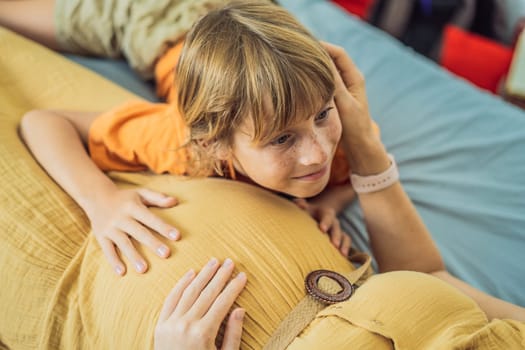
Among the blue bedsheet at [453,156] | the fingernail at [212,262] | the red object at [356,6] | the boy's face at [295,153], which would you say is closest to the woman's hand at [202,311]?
the fingernail at [212,262]

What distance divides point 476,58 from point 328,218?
1240 millimetres

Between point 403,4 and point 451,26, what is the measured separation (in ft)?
0.69

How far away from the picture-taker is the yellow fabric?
668 mm

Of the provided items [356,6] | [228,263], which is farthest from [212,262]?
[356,6]

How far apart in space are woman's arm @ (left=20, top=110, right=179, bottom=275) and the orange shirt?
0.04 metres

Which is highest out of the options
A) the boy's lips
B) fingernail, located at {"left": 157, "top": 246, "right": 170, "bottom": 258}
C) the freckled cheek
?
the freckled cheek

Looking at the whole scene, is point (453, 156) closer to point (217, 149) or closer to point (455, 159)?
point (455, 159)

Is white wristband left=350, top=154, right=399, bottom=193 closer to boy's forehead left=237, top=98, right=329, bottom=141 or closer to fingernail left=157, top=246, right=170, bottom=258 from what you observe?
boy's forehead left=237, top=98, right=329, bottom=141

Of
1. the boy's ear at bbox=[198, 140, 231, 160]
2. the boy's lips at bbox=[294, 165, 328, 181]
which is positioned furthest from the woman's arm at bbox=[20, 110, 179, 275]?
the boy's lips at bbox=[294, 165, 328, 181]

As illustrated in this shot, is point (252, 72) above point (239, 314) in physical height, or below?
above

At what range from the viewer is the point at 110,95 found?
111cm

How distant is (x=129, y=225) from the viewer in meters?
0.79

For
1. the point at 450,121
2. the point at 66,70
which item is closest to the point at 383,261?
the point at 450,121

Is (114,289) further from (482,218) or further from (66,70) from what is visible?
(482,218)
